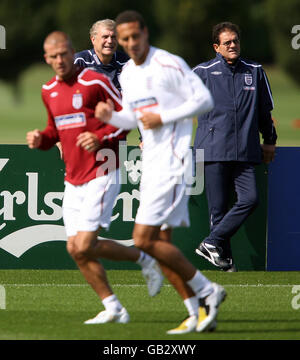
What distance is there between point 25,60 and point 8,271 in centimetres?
5985

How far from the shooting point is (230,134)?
10.3 meters

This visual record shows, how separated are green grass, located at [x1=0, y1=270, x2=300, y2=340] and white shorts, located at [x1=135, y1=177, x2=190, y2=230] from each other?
2.69ft

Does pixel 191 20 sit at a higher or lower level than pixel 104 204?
higher

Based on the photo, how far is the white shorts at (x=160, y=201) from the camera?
22.3 ft

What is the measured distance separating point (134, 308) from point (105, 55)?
294cm

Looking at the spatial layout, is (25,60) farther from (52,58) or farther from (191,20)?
(52,58)

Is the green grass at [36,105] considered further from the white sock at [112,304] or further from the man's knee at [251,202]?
the white sock at [112,304]

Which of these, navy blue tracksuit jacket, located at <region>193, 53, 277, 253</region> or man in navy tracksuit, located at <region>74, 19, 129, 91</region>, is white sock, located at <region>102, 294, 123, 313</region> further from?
man in navy tracksuit, located at <region>74, 19, 129, 91</region>

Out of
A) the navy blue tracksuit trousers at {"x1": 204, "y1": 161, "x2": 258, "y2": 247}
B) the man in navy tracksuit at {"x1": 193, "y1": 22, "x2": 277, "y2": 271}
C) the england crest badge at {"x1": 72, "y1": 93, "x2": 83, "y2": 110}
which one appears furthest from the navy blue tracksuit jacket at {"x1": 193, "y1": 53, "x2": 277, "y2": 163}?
the england crest badge at {"x1": 72, "y1": 93, "x2": 83, "y2": 110}

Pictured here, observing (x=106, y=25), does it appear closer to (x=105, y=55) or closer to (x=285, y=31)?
(x=105, y=55)

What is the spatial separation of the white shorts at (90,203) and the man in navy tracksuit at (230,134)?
300cm

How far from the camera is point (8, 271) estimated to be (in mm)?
10227

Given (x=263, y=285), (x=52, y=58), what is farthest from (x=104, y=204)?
(x=263, y=285)

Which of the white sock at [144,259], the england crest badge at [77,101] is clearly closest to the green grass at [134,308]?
the white sock at [144,259]
